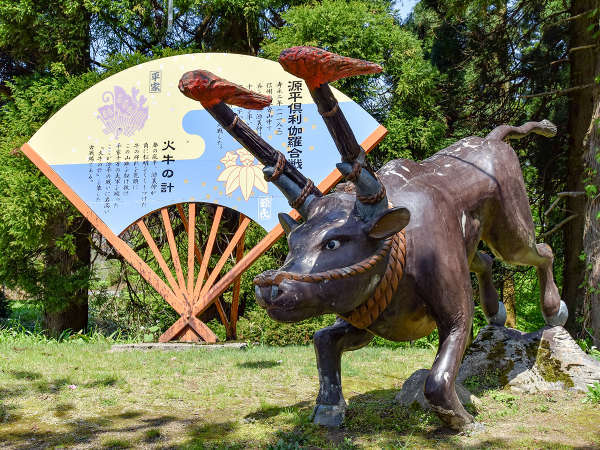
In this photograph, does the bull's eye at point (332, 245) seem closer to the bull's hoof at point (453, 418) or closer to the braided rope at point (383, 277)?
the braided rope at point (383, 277)

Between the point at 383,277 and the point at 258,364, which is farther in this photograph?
the point at 258,364

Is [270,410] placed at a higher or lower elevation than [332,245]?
lower

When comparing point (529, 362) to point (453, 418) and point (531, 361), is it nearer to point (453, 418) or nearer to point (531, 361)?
point (531, 361)

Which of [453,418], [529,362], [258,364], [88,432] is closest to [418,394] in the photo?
[453,418]

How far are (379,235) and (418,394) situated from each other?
5.17 ft

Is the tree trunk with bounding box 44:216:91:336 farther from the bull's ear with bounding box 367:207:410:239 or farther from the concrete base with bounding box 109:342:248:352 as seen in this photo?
the bull's ear with bounding box 367:207:410:239

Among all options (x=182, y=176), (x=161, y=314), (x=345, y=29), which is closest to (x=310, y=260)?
(x=182, y=176)

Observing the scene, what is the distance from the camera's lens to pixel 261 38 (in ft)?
38.5

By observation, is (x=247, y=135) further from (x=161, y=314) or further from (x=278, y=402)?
(x=161, y=314)

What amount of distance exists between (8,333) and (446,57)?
10073 mm

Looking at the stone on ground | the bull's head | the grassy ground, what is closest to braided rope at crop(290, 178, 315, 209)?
the bull's head

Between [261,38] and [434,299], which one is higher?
[261,38]

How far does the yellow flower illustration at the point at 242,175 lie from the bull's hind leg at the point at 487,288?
3.95m

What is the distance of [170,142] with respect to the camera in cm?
824
